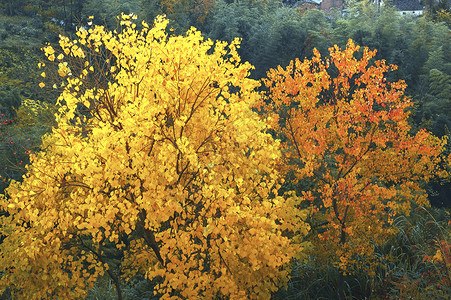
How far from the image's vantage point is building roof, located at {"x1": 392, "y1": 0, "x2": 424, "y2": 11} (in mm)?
53719

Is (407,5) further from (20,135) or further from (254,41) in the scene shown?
(20,135)

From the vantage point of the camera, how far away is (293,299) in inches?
415

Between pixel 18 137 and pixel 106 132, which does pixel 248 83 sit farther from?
pixel 18 137

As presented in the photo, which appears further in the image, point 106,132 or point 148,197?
point 106,132

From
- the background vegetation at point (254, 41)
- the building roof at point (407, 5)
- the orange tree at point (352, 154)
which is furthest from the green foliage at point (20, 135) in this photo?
the building roof at point (407, 5)

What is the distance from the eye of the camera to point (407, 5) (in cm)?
5431

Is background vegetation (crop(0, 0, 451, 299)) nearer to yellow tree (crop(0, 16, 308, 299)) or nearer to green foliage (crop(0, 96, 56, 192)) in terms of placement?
green foliage (crop(0, 96, 56, 192))

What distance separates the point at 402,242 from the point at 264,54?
27.9 metres

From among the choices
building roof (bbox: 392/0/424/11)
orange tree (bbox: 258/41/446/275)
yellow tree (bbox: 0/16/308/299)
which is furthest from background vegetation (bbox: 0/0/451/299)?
yellow tree (bbox: 0/16/308/299)

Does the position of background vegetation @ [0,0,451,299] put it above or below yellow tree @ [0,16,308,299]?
below

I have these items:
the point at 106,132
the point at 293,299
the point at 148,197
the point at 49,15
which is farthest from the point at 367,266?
the point at 49,15

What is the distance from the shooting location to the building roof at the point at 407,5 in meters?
53.7

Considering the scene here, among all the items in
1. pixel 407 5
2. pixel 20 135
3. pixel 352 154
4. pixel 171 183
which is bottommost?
pixel 20 135

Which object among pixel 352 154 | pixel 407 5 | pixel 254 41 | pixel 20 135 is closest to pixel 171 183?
pixel 352 154
